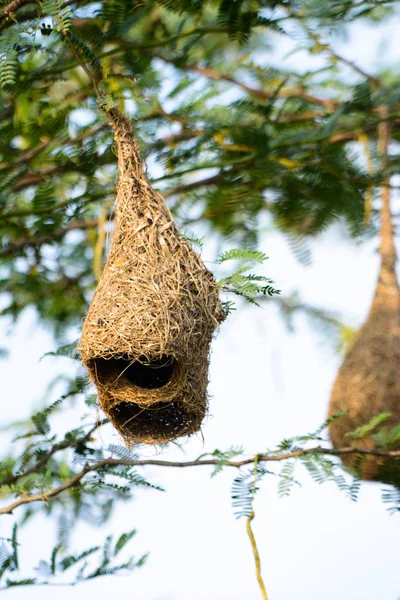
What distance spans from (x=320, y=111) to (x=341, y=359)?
36.4 inches

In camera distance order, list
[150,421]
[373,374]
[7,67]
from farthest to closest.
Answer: [373,374] < [150,421] < [7,67]

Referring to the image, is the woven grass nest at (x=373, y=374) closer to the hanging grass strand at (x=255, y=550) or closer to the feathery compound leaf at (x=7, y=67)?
the hanging grass strand at (x=255, y=550)

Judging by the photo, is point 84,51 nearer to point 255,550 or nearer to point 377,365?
point 255,550

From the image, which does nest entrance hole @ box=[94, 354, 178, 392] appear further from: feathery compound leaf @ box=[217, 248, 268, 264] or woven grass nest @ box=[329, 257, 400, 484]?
woven grass nest @ box=[329, 257, 400, 484]

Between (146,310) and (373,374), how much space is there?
4.46 ft

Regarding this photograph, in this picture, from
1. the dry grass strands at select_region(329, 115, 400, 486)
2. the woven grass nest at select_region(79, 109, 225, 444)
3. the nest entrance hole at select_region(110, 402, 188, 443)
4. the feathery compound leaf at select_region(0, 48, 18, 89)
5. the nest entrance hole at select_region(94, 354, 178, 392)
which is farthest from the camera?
the dry grass strands at select_region(329, 115, 400, 486)

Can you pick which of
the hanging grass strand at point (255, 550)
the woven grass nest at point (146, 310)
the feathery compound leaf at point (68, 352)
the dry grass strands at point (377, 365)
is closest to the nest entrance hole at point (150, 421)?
the woven grass nest at point (146, 310)

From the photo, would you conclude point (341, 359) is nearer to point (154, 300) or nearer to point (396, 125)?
point (396, 125)

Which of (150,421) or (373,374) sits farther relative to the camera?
(373,374)

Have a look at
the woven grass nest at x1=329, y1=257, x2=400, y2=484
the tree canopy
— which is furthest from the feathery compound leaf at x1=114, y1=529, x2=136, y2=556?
the woven grass nest at x1=329, y1=257, x2=400, y2=484

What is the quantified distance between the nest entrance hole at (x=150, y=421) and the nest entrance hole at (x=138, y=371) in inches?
2.5

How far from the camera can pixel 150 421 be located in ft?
7.02

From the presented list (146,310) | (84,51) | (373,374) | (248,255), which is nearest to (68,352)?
(146,310)

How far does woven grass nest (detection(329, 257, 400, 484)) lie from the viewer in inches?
113
